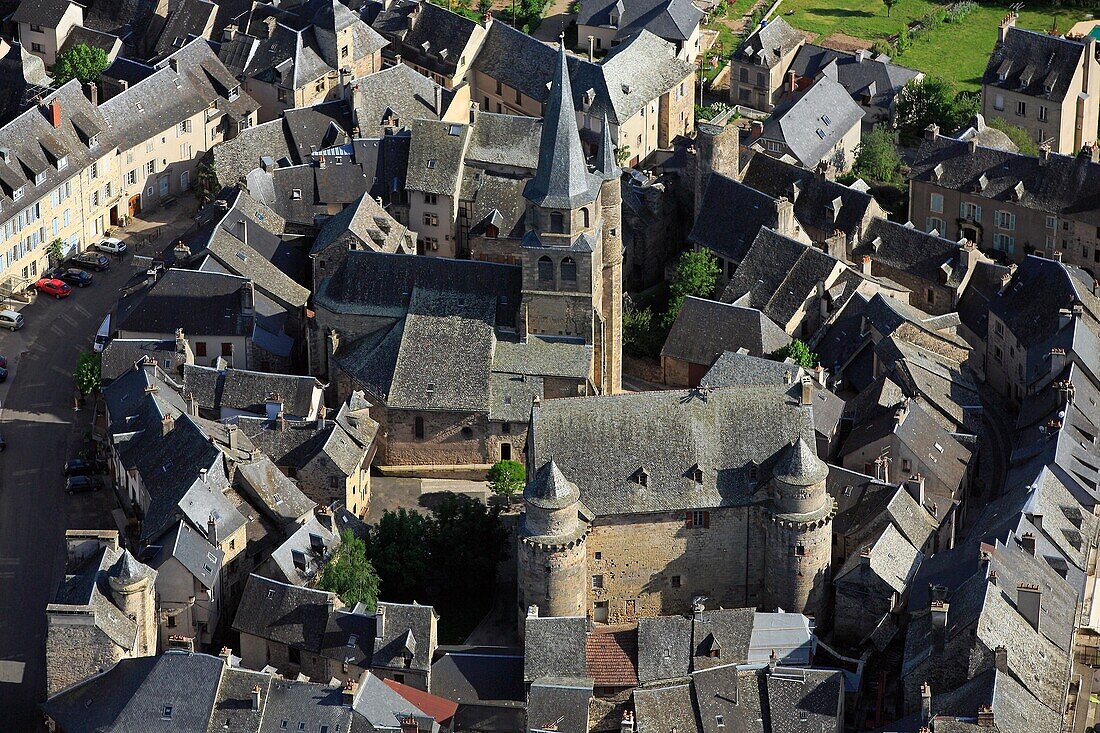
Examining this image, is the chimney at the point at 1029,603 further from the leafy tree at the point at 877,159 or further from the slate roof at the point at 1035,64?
the slate roof at the point at 1035,64

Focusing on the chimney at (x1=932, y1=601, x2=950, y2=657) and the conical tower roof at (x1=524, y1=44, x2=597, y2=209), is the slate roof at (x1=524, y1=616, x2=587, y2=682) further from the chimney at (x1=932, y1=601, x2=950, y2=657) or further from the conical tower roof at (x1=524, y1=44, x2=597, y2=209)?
the conical tower roof at (x1=524, y1=44, x2=597, y2=209)

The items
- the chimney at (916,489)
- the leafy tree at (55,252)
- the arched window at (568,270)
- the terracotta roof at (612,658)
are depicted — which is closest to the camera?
the terracotta roof at (612,658)

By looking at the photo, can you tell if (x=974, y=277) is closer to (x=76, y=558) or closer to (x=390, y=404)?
(x=390, y=404)

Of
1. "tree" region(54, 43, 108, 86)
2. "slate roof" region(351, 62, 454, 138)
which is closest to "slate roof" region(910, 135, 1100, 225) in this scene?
"slate roof" region(351, 62, 454, 138)

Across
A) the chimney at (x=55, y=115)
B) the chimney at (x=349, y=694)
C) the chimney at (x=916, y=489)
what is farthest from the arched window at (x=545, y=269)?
the chimney at (x=55, y=115)

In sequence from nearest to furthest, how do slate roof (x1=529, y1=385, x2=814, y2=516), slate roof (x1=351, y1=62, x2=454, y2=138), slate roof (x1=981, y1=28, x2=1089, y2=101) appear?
slate roof (x1=529, y1=385, x2=814, y2=516) < slate roof (x1=351, y1=62, x2=454, y2=138) < slate roof (x1=981, y1=28, x2=1089, y2=101)
